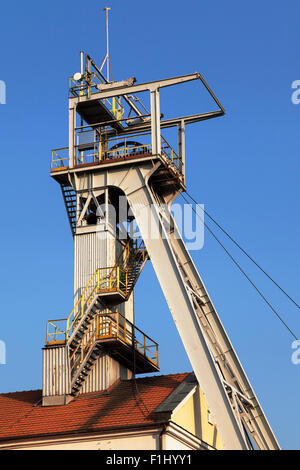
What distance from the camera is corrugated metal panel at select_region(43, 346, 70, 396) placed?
124ft

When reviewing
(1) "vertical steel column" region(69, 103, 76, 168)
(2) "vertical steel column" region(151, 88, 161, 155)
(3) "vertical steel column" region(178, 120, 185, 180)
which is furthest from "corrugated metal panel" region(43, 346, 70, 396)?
(3) "vertical steel column" region(178, 120, 185, 180)

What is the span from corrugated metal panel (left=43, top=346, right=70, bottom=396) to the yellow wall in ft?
17.8

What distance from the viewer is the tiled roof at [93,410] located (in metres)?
34.7

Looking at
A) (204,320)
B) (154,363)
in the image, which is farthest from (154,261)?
(154,363)

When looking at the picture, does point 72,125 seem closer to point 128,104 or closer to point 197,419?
point 128,104

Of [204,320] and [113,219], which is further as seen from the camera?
[113,219]

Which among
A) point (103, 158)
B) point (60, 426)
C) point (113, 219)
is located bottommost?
point (60, 426)

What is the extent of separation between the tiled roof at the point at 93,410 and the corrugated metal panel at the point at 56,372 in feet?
2.46

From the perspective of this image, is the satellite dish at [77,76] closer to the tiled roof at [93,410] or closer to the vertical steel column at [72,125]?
the vertical steel column at [72,125]

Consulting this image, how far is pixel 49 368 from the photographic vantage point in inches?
1503

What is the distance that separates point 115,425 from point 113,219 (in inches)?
422

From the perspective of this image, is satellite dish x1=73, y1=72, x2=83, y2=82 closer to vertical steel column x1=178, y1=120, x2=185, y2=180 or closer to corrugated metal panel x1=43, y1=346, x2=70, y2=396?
vertical steel column x1=178, y1=120, x2=185, y2=180

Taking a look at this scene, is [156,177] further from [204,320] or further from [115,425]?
[115,425]
